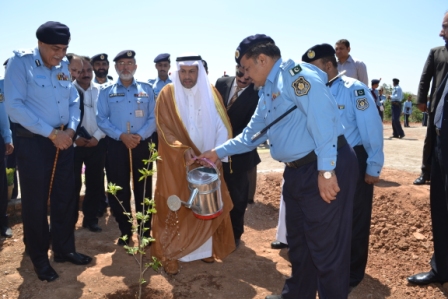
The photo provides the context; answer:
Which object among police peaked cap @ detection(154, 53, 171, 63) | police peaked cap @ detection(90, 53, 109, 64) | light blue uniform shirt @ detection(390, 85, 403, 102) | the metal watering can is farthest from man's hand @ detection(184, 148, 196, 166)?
light blue uniform shirt @ detection(390, 85, 403, 102)

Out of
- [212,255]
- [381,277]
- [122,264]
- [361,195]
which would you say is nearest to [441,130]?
[361,195]

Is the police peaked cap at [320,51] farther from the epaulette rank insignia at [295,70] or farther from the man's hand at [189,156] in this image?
the man's hand at [189,156]

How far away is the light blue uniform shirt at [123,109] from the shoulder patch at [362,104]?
2293mm

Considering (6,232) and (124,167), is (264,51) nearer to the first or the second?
(124,167)

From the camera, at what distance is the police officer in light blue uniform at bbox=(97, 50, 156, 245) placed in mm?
4477

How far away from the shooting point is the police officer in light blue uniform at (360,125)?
10.4 ft

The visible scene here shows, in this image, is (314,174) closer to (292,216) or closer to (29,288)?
(292,216)

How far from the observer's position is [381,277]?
373cm

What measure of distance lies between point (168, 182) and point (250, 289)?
129 centimetres

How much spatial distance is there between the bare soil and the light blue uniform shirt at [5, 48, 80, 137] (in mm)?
1383

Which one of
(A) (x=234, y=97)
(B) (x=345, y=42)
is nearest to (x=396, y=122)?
(B) (x=345, y=42)

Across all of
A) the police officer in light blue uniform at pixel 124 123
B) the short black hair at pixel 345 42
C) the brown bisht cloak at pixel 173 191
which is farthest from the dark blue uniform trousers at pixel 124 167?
the short black hair at pixel 345 42

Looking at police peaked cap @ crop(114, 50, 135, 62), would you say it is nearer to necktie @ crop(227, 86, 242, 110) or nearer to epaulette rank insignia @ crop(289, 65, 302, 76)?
necktie @ crop(227, 86, 242, 110)

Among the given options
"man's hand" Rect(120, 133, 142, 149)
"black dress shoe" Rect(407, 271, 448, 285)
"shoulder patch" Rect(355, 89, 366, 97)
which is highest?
"shoulder patch" Rect(355, 89, 366, 97)
